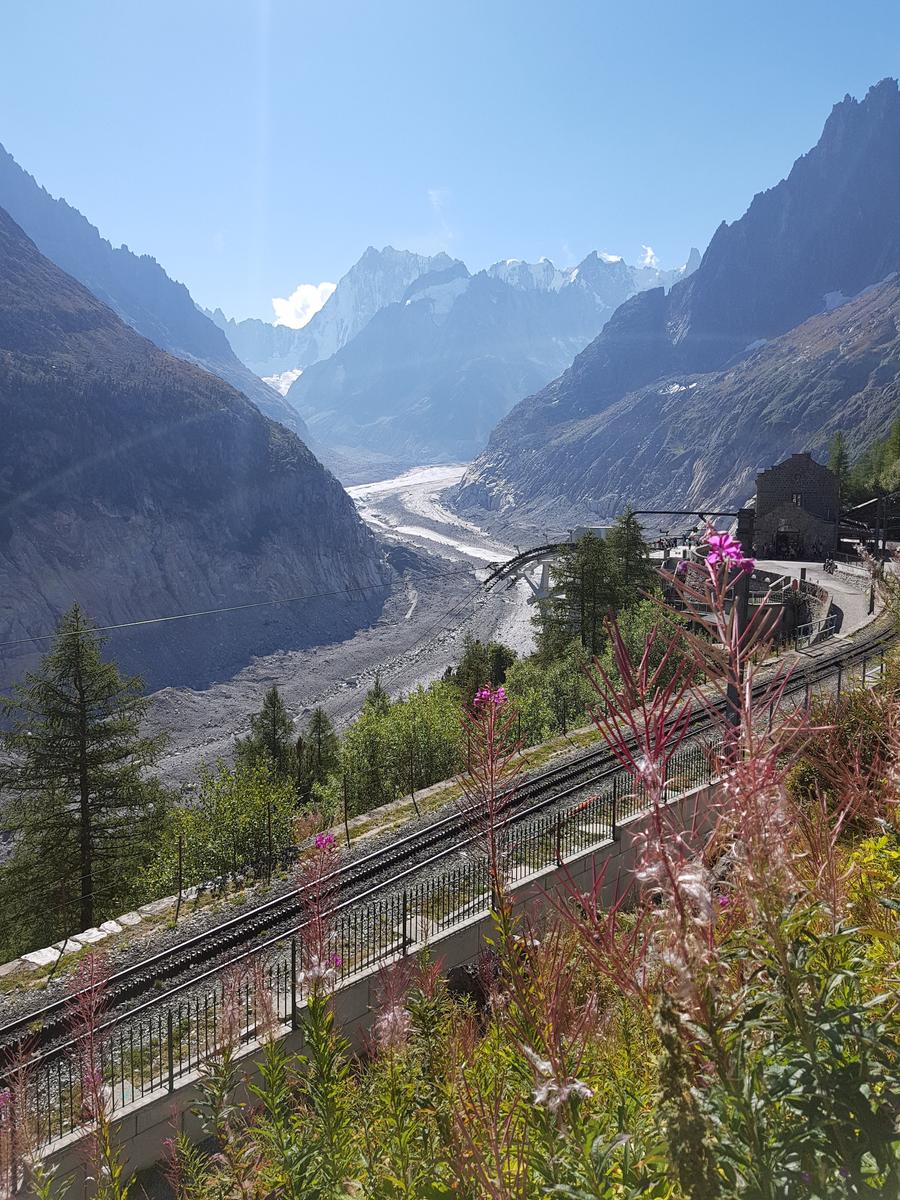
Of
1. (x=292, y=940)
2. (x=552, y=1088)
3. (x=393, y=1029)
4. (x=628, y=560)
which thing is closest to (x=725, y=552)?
(x=552, y=1088)

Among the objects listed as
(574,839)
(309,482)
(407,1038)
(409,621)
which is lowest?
(409,621)

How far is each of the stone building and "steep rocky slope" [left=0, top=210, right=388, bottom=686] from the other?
7013 cm

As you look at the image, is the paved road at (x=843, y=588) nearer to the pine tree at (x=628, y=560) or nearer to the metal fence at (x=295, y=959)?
the pine tree at (x=628, y=560)

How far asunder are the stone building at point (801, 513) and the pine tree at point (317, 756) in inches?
1544

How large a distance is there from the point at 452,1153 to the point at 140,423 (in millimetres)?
149692

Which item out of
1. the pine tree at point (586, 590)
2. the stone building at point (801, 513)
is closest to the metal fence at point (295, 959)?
the pine tree at point (586, 590)

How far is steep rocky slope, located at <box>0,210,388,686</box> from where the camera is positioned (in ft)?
351

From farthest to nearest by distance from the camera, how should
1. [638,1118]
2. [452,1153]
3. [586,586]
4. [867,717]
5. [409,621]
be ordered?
1. [409,621]
2. [586,586]
3. [867,717]
4. [638,1118]
5. [452,1153]

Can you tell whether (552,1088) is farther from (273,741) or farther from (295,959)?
(273,741)

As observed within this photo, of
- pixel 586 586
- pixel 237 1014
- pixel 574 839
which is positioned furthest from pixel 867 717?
pixel 586 586

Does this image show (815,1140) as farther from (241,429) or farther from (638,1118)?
(241,429)

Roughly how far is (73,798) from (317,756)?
49.3ft

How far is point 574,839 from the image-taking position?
1391 centimetres

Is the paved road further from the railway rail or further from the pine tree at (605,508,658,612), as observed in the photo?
the railway rail
